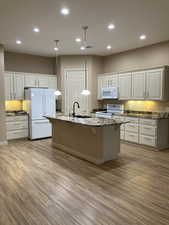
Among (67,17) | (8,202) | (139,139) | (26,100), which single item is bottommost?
(8,202)

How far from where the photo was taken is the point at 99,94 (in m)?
7.09

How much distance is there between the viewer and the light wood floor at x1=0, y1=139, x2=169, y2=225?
2.23m

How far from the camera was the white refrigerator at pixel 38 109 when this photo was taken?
6141mm

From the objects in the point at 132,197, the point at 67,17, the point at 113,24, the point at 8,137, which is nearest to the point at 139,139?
the point at 132,197

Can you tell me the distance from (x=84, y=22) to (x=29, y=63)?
370 cm

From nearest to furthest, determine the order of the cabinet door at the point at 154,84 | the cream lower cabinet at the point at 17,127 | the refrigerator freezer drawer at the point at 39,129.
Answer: the cabinet door at the point at 154,84, the cream lower cabinet at the point at 17,127, the refrigerator freezer drawer at the point at 39,129

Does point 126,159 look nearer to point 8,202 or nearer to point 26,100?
point 8,202

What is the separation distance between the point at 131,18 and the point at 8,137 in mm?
5214

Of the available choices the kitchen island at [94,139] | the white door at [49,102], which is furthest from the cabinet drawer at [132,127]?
the white door at [49,102]

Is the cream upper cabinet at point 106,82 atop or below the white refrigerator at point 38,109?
atop

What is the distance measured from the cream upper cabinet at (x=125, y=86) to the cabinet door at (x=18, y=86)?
361 centimetres

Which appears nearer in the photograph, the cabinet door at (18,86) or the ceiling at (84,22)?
the ceiling at (84,22)

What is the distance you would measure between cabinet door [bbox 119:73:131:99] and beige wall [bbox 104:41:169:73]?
0.48m

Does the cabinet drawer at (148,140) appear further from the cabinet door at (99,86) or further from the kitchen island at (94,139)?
the cabinet door at (99,86)
